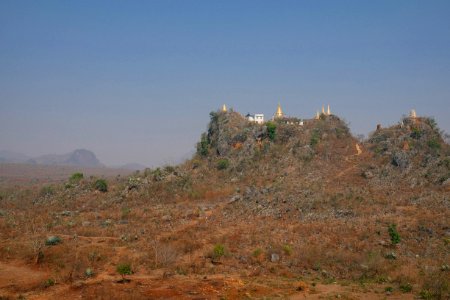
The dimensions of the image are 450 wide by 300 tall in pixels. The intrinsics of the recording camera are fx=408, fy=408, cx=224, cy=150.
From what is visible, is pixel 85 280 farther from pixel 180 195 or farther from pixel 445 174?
pixel 445 174

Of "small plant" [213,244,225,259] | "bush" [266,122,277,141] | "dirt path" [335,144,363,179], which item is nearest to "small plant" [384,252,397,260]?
"small plant" [213,244,225,259]

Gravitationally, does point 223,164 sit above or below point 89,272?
above

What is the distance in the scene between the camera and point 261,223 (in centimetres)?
2581

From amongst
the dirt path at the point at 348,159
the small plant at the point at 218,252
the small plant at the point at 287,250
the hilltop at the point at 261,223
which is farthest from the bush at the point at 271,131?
the small plant at the point at 218,252

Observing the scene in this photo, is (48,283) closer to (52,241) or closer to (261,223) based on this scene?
(52,241)

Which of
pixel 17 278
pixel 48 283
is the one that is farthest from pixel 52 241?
pixel 48 283

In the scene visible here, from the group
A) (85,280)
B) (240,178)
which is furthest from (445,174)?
(85,280)

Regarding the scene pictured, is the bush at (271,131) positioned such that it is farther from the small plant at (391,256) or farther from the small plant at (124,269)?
the small plant at (124,269)

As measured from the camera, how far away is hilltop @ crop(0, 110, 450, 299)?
16.9 metres

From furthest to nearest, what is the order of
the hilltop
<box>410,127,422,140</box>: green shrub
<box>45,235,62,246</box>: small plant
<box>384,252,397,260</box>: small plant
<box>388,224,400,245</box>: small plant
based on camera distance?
<box>410,127,422,140</box>: green shrub, <box>45,235,62,246</box>: small plant, <box>388,224,400,245</box>: small plant, <box>384,252,397,260</box>: small plant, the hilltop

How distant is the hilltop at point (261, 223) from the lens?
55.5 feet

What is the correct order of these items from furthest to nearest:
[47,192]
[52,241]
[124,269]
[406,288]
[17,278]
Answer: [47,192] < [52,241] < [124,269] < [17,278] < [406,288]

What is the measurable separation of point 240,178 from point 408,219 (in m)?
18.5

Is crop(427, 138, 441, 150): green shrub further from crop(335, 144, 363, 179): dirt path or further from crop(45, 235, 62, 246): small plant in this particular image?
crop(45, 235, 62, 246): small plant
